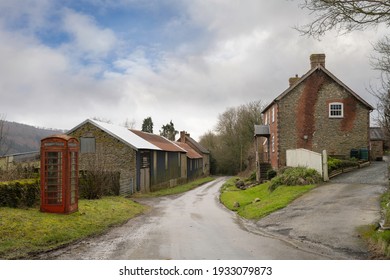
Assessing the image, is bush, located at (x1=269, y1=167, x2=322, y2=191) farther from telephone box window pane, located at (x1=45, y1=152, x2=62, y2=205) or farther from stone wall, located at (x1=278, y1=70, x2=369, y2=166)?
telephone box window pane, located at (x1=45, y1=152, x2=62, y2=205)

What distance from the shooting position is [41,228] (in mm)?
9789

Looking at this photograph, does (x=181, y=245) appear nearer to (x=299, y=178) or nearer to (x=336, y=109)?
(x=299, y=178)

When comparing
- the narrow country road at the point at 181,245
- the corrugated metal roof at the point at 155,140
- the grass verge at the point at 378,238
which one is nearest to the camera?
the grass verge at the point at 378,238

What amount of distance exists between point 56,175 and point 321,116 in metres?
21.1

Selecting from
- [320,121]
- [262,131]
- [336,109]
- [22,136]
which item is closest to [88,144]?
[22,136]

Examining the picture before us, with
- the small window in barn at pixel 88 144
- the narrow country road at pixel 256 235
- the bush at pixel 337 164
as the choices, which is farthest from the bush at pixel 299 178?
the small window in barn at pixel 88 144

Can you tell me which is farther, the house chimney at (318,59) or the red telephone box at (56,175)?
the house chimney at (318,59)

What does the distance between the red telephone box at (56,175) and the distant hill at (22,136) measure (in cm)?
56

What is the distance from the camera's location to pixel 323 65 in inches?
1107

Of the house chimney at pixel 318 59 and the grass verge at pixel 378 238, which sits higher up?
the house chimney at pixel 318 59

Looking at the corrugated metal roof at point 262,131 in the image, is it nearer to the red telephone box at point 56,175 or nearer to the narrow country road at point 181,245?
the narrow country road at point 181,245

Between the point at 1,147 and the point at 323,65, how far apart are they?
2226 centimetres

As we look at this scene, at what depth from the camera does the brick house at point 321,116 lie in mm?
27812

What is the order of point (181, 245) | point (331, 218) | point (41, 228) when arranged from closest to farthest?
point (181, 245) → point (41, 228) → point (331, 218)
